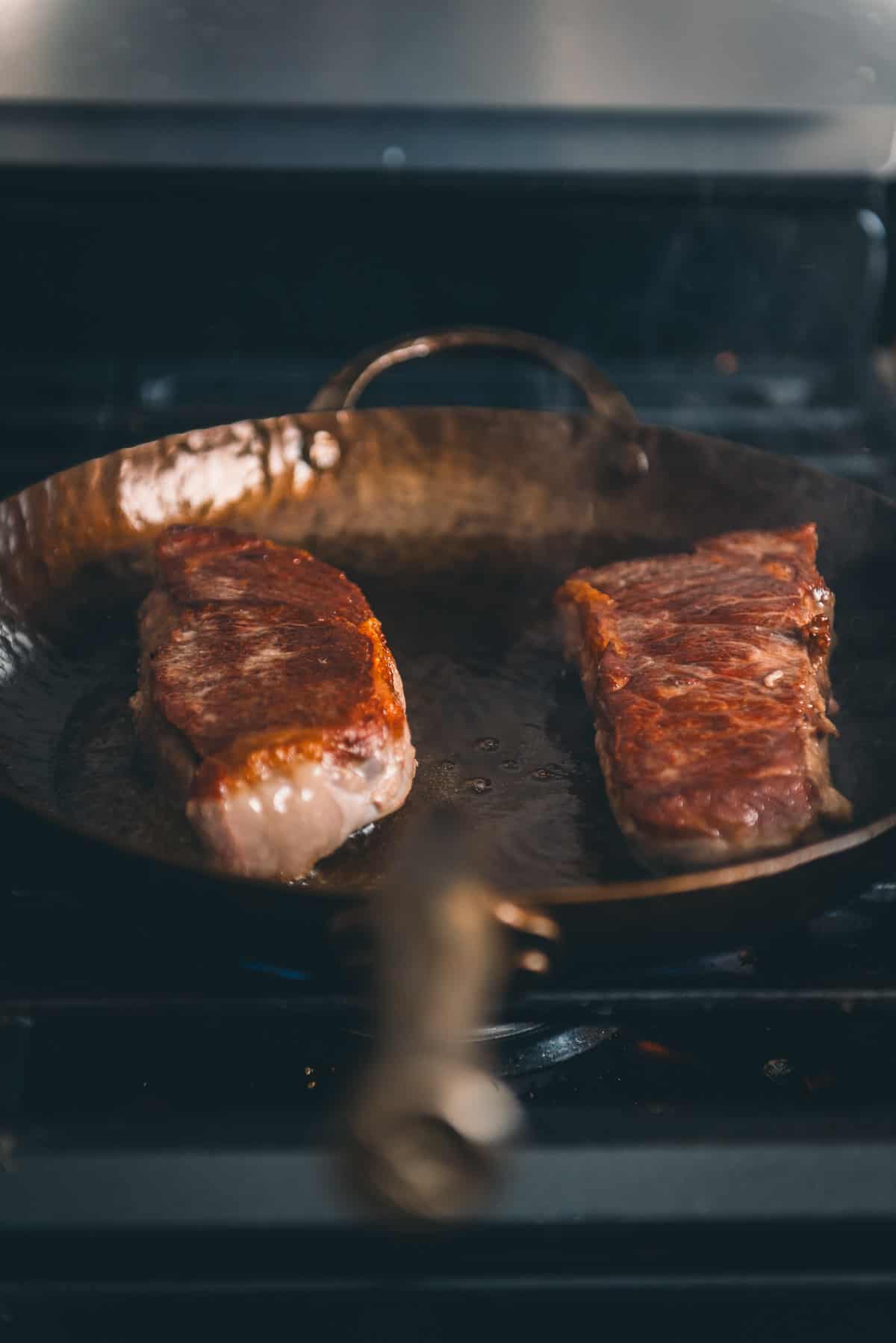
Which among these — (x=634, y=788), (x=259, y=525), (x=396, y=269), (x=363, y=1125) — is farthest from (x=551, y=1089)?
(x=396, y=269)

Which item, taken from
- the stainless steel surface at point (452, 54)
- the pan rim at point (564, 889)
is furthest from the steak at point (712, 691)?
the stainless steel surface at point (452, 54)

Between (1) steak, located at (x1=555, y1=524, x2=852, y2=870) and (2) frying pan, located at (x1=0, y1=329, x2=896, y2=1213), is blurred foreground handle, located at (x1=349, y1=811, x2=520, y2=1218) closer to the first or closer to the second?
(2) frying pan, located at (x1=0, y1=329, x2=896, y2=1213)

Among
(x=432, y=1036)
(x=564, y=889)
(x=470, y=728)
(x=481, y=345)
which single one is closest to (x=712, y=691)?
(x=470, y=728)

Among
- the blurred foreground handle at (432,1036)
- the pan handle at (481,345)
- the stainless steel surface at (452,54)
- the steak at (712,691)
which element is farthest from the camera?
the pan handle at (481,345)

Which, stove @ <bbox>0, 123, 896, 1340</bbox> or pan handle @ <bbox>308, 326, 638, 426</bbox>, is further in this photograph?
pan handle @ <bbox>308, 326, 638, 426</bbox>

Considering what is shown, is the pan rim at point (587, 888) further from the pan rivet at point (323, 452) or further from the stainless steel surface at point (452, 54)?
the stainless steel surface at point (452, 54)

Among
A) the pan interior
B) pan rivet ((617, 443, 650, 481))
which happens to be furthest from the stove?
pan rivet ((617, 443, 650, 481))
